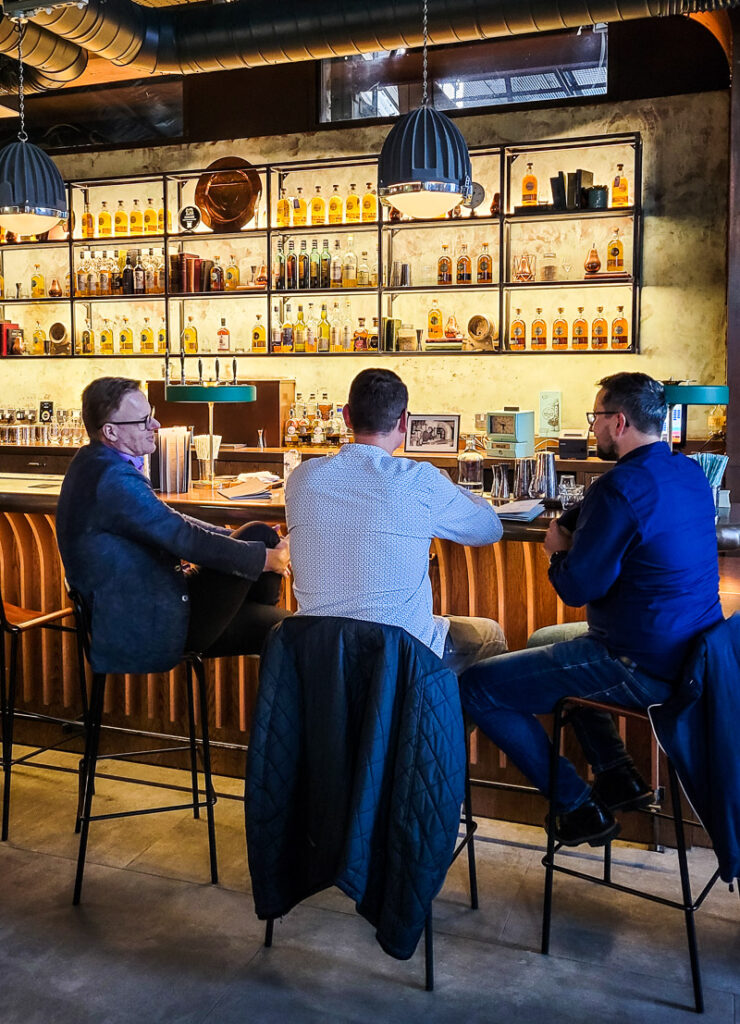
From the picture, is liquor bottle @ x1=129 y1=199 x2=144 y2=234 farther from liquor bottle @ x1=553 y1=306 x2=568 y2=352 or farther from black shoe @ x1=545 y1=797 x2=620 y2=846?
black shoe @ x1=545 y1=797 x2=620 y2=846

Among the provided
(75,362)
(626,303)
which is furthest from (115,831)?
(75,362)

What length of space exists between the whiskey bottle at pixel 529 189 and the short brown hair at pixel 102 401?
414cm

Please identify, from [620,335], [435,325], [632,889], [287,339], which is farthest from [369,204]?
[632,889]

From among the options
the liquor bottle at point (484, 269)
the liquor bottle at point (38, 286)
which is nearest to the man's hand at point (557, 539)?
A: the liquor bottle at point (484, 269)

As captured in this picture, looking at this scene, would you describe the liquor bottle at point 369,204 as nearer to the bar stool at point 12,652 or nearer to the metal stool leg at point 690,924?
the bar stool at point 12,652

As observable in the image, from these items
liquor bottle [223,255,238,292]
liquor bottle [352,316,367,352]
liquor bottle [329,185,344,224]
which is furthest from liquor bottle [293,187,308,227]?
liquor bottle [352,316,367,352]

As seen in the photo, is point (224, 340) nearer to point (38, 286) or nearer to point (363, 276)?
point (363, 276)

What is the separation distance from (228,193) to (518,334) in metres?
2.26

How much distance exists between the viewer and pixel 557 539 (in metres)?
2.63

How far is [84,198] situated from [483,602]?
557cm

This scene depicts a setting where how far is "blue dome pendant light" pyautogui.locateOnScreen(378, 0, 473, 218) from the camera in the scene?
392 cm

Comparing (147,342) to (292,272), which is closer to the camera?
(292,272)

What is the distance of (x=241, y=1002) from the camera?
2.34 m

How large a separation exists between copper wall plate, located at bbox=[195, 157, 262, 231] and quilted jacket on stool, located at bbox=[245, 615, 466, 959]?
5183 millimetres
